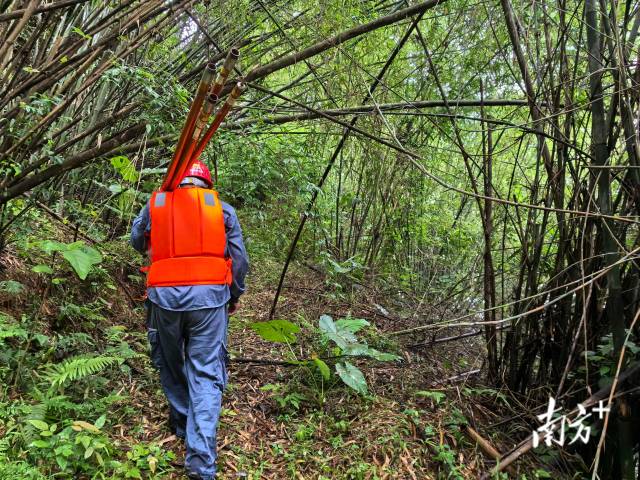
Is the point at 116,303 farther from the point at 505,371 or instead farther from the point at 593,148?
the point at 593,148

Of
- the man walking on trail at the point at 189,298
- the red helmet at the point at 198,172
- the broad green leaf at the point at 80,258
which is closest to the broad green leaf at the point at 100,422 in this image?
the man walking on trail at the point at 189,298

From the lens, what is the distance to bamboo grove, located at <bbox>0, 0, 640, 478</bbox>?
2.42 m

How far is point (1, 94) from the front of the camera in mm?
2971

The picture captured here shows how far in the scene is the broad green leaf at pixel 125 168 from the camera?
9.20 feet

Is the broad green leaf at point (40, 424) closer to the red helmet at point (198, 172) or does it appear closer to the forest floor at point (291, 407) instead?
the forest floor at point (291, 407)

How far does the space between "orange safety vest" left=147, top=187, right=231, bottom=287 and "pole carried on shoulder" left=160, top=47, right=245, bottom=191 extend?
12cm

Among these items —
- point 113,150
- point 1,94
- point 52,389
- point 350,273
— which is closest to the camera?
point 52,389

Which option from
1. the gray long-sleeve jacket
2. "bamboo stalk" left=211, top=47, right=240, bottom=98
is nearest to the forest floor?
the gray long-sleeve jacket

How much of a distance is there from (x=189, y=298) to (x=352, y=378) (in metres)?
1.25

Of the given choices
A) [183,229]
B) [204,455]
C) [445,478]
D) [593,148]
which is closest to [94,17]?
[183,229]

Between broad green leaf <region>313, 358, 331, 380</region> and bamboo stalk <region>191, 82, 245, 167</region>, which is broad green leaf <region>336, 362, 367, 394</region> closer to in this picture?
broad green leaf <region>313, 358, 331, 380</region>

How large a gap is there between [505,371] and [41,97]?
11.9 ft

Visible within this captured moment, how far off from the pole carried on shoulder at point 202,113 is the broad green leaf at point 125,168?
0.42 meters

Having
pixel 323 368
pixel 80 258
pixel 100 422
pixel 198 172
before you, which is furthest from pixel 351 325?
pixel 80 258
